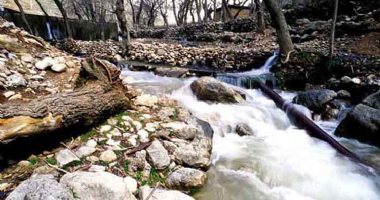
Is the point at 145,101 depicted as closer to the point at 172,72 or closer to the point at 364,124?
the point at 364,124

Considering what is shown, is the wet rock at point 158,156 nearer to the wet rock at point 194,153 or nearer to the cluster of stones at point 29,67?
the wet rock at point 194,153

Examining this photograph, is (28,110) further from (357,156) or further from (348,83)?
(348,83)

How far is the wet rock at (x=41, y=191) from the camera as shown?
2672 mm

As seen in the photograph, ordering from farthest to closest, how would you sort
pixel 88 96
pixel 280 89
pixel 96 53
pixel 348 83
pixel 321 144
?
pixel 96 53
pixel 280 89
pixel 348 83
pixel 321 144
pixel 88 96

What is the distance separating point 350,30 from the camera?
40.3 feet

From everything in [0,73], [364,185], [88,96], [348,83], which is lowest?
[364,185]

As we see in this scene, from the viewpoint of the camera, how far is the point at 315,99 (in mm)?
7285

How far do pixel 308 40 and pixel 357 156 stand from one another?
896 cm

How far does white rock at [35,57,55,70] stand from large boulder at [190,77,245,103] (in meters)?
3.04

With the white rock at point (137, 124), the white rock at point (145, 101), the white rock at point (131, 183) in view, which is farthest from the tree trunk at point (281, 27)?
the white rock at point (131, 183)

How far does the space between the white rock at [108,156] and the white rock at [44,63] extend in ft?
6.80

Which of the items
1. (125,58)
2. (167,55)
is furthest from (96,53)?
(167,55)

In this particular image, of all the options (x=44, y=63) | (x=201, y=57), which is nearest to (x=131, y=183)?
(x=44, y=63)

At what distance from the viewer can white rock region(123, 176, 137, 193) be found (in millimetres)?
3457
